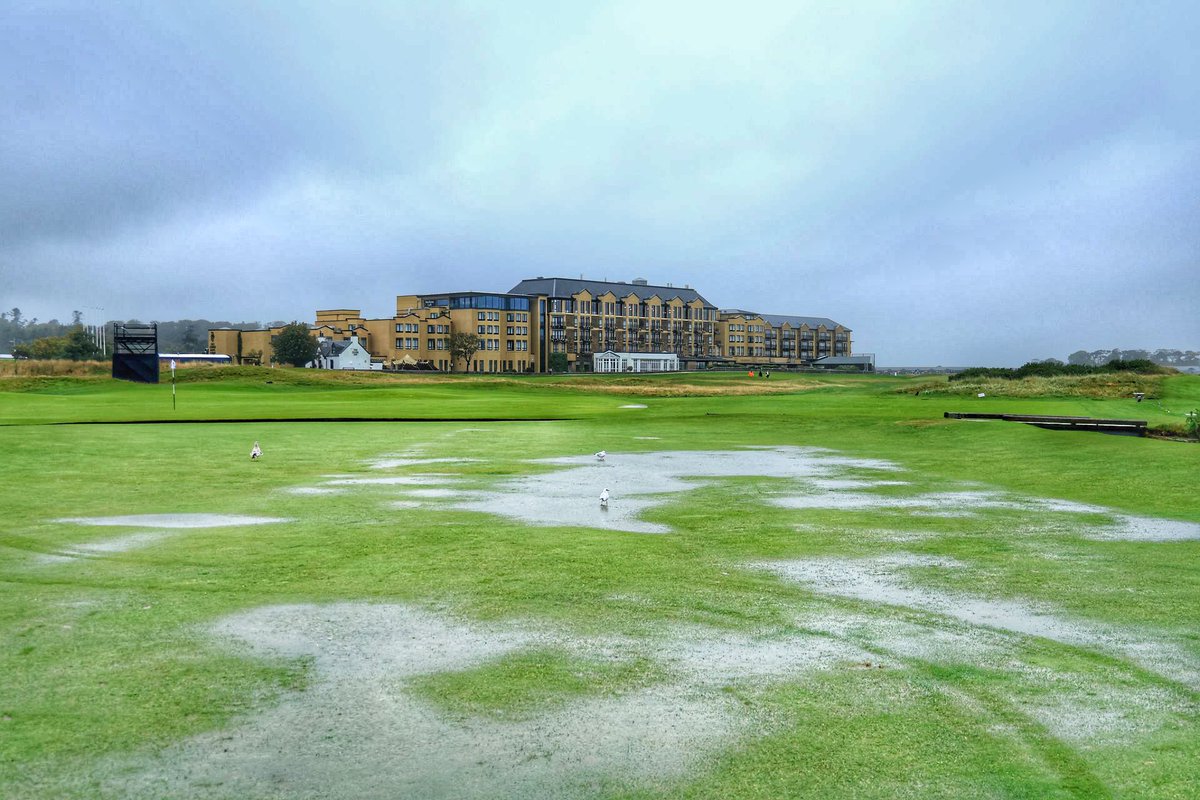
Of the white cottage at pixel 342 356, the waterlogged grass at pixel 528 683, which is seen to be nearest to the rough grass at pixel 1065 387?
the waterlogged grass at pixel 528 683

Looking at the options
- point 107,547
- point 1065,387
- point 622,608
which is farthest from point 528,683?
point 1065,387

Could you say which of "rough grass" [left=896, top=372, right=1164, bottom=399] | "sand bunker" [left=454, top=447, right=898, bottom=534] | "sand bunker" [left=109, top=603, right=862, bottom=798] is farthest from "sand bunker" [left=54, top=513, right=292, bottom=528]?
"rough grass" [left=896, top=372, right=1164, bottom=399]

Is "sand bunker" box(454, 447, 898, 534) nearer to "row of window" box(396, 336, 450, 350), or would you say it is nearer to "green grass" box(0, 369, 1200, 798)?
"green grass" box(0, 369, 1200, 798)

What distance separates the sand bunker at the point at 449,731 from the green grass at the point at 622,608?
164 mm

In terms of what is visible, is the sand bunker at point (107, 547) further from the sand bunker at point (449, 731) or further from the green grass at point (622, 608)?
the sand bunker at point (449, 731)

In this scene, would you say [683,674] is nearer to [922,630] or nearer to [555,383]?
[922,630]

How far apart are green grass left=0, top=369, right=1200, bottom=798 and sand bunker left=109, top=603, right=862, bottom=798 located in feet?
0.54

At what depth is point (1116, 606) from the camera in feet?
39.3

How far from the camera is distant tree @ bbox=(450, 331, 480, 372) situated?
6860 inches

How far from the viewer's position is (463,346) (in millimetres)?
173375

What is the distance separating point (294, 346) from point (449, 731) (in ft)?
566

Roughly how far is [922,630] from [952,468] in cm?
1974

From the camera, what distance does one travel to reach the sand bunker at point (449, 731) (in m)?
6.80

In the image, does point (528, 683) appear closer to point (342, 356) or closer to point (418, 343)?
point (342, 356)
